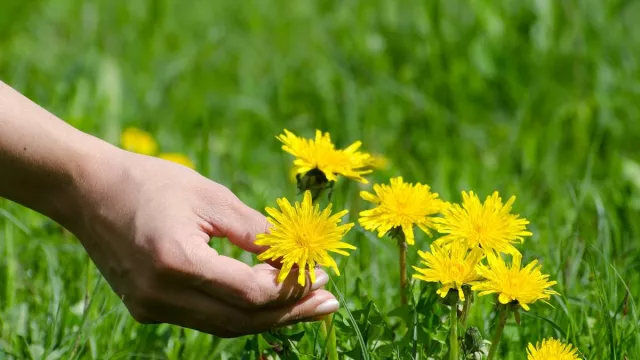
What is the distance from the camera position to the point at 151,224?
1.30 meters

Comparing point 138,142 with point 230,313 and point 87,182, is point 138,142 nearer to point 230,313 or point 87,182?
point 87,182

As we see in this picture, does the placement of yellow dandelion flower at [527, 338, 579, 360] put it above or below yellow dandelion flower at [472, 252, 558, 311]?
below

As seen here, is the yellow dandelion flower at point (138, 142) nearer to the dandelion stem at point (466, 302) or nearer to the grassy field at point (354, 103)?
the grassy field at point (354, 103)

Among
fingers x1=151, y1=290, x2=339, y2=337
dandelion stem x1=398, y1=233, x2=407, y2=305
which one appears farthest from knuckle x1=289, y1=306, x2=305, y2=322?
dandelion stem x1=398, y1=233, x2=407, y2=305

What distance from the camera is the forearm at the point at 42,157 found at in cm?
138

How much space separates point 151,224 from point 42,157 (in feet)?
0.73

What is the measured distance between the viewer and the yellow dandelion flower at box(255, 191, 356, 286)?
1.30 meters

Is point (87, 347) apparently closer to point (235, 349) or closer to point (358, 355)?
point (235, 349)

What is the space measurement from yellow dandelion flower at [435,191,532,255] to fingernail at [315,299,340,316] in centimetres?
19

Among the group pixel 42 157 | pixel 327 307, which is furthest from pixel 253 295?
pixel 42 157

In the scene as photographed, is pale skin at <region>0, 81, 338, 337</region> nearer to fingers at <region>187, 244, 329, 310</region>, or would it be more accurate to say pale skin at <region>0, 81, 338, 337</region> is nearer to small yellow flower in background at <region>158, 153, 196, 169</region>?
fingers at <region>187, 244, 329, 310</region>

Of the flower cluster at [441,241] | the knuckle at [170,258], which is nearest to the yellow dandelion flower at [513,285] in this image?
the flower cluster at [441,241]

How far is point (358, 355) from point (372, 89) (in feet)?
6.50

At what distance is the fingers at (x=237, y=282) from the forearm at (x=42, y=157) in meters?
0.24
